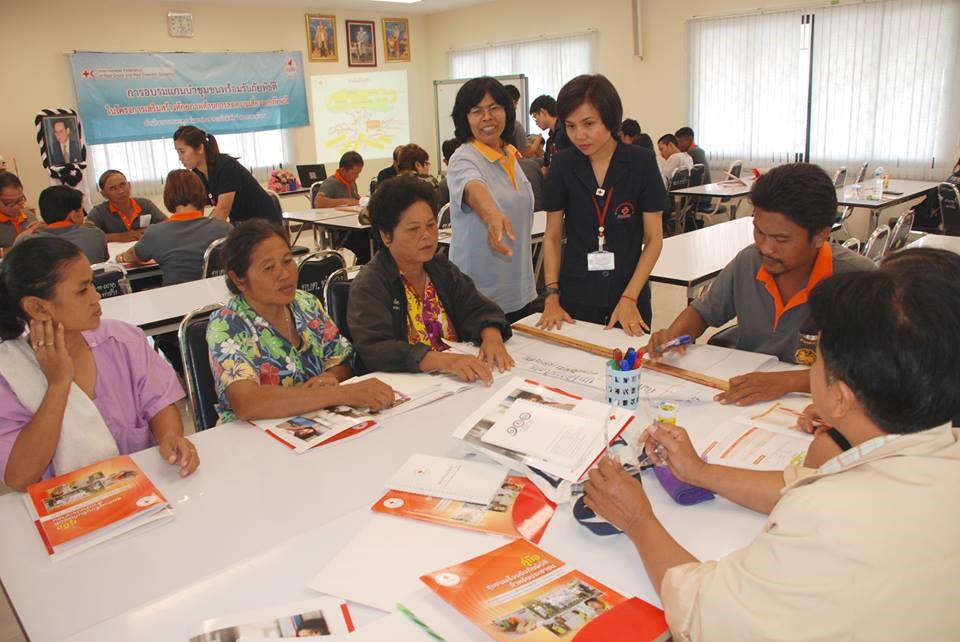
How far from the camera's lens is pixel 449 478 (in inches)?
58.0

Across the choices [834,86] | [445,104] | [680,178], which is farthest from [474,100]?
[445,104]

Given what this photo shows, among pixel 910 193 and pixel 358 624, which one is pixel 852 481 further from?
pixel 910 193

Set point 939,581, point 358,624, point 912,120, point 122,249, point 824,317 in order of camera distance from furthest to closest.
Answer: point 912,120, point 122,249, point 358,624, point 824,317, point 939,581

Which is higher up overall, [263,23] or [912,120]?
[263,23]

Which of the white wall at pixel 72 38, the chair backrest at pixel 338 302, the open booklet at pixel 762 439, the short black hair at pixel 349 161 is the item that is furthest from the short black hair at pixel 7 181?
the open booklet at pixel 762 439

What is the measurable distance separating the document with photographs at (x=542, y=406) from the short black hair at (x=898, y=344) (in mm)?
621

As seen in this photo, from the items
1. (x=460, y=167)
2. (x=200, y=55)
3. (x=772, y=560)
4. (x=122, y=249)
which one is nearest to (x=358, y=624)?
(x=772, y=560)

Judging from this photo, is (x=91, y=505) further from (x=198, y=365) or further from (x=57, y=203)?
(x=57, y=203)

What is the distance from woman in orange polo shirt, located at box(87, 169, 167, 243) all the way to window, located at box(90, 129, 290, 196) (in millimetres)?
3653

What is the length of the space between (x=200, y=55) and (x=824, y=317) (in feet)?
32.2

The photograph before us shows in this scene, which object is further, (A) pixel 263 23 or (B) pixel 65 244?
(A) pixel 263 23

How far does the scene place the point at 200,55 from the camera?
30.0ft

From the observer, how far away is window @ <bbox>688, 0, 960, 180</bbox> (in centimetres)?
707

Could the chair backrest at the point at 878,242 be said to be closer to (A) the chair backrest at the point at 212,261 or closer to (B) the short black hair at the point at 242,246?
(B) the short black hair at the point at 242,246
